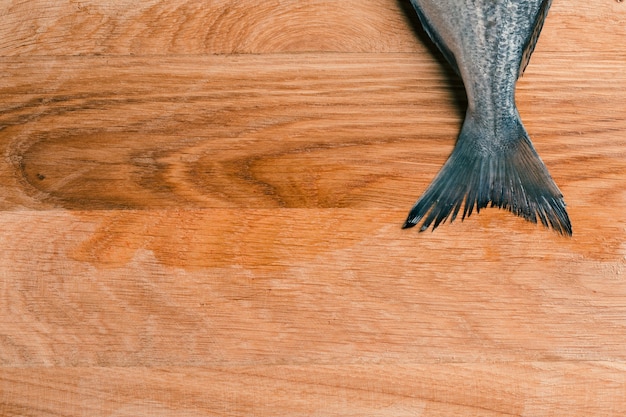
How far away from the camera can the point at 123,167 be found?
45.6 inches

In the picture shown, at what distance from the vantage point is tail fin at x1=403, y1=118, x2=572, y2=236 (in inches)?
43.3

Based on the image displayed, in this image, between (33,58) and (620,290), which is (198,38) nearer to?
(33,58)

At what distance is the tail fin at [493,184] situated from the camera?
1.10 m

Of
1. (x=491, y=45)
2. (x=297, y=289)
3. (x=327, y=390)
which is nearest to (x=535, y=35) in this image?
(x=491, y=45)

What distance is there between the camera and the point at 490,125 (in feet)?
3.60

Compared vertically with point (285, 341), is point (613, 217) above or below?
above

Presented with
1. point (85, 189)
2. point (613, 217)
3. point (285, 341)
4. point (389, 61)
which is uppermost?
point (389, 61)

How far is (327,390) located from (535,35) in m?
0.71

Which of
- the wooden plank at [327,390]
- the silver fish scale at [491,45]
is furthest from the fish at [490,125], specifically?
the wooden plank at [327,390]

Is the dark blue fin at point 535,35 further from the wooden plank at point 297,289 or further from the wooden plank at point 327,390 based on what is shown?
the wooden plank at point 327,390

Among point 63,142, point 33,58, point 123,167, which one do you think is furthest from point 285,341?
point 33,58

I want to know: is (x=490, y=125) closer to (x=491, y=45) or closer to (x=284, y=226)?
(x=491, y=45)

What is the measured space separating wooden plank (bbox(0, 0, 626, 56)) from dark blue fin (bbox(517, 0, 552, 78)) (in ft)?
0.17

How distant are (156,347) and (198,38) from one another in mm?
554
